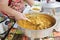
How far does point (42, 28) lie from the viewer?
0.97 m

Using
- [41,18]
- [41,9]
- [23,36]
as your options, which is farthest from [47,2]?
[23,36]

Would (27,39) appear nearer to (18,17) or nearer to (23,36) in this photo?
(23,36)

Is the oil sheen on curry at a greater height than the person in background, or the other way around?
the person in background

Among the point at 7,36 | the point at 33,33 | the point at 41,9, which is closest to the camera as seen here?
the point at 33,33

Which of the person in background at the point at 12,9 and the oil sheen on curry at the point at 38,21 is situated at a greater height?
the person in background at the point at 12,9

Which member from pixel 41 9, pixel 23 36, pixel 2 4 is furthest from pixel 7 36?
pixel 41 9

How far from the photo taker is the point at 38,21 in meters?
1.05

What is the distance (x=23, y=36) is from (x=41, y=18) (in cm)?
16

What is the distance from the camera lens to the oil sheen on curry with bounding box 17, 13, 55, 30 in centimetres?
99

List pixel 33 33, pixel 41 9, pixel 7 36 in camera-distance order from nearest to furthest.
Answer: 1. pixel 33 33
2. pixel 7 36
3. pixel 41 9

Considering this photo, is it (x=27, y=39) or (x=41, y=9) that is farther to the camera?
(x=41, y=9)

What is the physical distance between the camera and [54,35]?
1.08 meters

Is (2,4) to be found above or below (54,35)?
above

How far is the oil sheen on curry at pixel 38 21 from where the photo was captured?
99 cm
